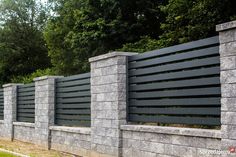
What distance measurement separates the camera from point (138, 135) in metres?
7.97

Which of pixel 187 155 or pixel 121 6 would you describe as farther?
pixel 121 6

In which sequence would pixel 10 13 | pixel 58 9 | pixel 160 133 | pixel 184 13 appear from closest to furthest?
1. pixel 160 133
2. pixel 184 13
3. pixel 58 9
4. pixel 10 13

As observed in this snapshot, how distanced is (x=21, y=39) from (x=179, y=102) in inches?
1205

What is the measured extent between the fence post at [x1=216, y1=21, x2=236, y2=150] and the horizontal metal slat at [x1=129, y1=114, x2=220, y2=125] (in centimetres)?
45

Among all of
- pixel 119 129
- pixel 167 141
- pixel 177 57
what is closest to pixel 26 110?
pixel 119 129

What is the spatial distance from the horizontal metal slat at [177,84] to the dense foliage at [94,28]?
18.3 feet

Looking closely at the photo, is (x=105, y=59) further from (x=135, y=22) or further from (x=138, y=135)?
(x=135, y=22)

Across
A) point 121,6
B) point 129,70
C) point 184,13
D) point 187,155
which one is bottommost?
point 187,155

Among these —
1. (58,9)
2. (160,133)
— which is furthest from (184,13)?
(58,9)

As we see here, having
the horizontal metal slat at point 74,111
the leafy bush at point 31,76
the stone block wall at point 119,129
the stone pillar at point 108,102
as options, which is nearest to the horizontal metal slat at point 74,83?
the stone block wall at point 119,129

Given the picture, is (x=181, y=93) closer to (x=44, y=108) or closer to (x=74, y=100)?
(x=74, y=100)

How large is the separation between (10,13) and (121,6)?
1964cm

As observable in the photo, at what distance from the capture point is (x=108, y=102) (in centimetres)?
895

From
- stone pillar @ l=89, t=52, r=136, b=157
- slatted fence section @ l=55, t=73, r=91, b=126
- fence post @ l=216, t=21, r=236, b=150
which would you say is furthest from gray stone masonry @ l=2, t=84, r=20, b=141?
fence post @ l=216, t=21, r=236, b=150
